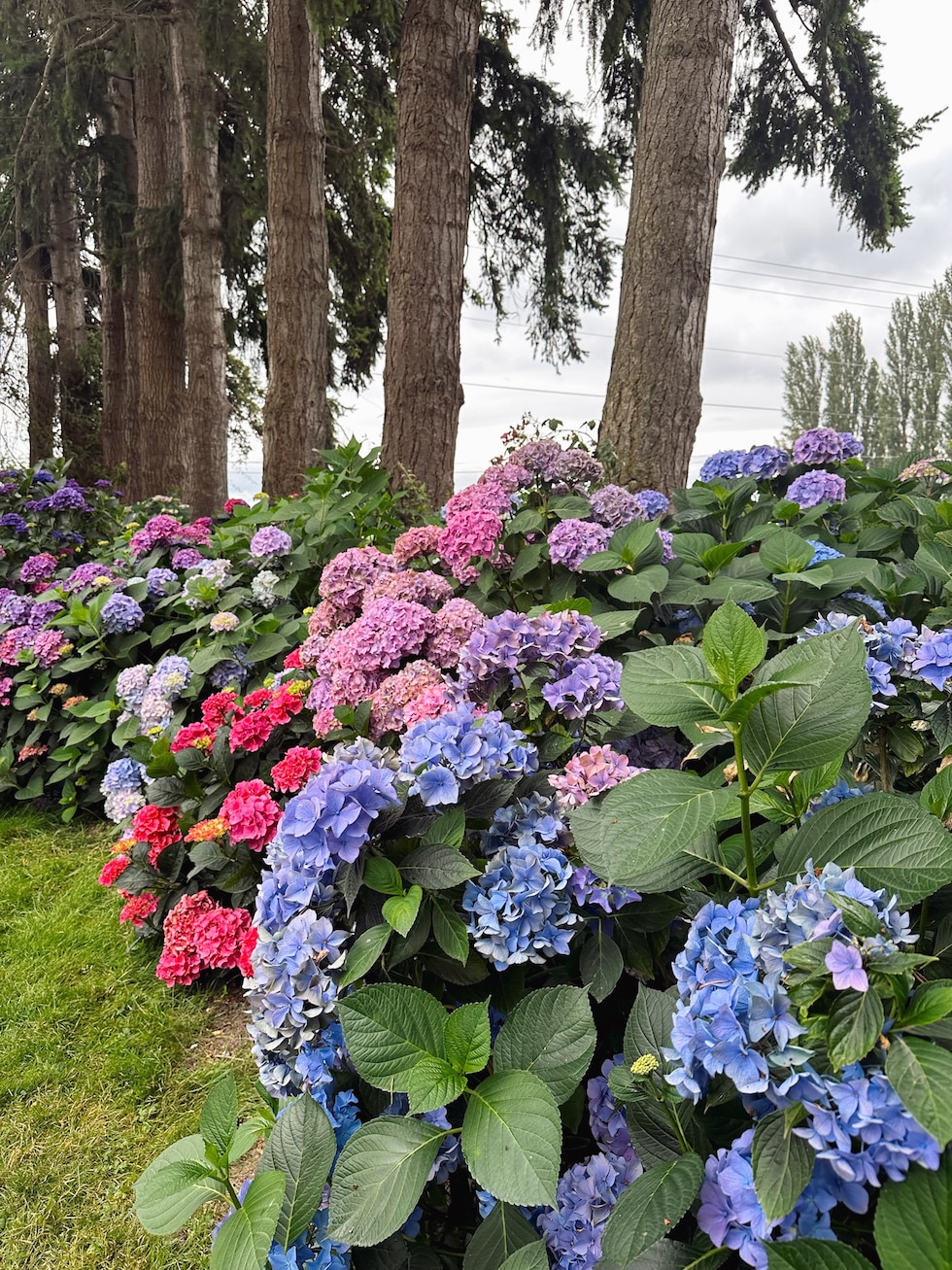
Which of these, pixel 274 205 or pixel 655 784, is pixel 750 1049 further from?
pixel 274 205

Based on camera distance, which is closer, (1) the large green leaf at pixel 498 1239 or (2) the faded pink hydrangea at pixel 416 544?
(1) the large green leaf at pixel 498 1239

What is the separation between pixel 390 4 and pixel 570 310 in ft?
10.4

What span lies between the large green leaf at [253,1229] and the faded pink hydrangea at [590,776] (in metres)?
0.53

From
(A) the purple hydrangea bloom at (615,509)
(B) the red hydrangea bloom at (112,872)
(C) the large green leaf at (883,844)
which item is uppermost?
(A) the purple hydrangea bloom at (615,509)

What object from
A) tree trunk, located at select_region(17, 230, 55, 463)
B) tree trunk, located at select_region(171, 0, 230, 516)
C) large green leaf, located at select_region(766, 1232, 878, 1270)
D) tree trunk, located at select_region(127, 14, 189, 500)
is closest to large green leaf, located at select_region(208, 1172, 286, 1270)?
large green leaf, located at select_region(766, 1232, 878, 1270)

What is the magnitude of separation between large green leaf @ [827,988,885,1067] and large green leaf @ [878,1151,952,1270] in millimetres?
87

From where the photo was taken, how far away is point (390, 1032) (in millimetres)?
871

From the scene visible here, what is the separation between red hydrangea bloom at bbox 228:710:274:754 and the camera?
217cm

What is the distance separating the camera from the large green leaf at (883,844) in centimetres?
74

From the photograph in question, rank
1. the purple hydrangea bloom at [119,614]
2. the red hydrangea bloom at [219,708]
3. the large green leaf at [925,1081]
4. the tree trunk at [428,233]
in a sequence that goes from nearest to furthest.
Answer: the large green leaf at [925,1081]
the red hydrangea bloom at [219,708]
the purple hydrangea bloom at [119,614]
the tree trunk at [428,233]

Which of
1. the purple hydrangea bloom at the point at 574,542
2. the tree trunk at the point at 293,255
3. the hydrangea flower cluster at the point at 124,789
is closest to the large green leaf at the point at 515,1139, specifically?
the purple hydrangea bloom at the point at 574,542

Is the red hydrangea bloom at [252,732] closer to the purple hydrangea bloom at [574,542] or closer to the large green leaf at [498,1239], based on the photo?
the purple hydrangea bloom at [574,542]

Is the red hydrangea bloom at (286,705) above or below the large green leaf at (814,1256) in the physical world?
below

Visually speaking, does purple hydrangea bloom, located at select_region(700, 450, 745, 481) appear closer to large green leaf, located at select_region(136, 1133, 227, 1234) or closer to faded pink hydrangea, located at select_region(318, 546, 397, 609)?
faded pink hydrangea, located at select_region(318, 546, 397, 609)
